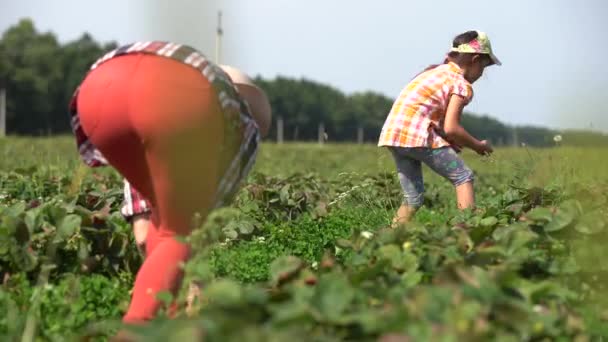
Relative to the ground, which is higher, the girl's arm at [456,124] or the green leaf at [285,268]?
the girl's arm at [456,124]

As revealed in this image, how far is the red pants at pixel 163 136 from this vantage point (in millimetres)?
2646

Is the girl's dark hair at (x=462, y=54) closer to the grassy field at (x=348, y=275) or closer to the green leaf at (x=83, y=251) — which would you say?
the grassy field at (x=348, y=275)

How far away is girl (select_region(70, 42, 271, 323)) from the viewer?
2.65 meters

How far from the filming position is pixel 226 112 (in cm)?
275

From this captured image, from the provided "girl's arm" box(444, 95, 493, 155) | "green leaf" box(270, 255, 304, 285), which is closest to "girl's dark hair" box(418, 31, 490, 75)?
"girl's arm" box(444, 95, 493, 155)

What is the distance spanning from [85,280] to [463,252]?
4.00 ft

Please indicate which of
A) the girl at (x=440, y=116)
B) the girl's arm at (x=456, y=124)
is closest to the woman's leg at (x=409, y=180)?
the girl at (x=440, y=116)

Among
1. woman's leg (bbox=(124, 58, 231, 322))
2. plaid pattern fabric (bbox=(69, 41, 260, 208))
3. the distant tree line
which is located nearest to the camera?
woman's leg (bbox=(124, 58, 231, 322))

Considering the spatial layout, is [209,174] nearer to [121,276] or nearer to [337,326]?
[121,276]

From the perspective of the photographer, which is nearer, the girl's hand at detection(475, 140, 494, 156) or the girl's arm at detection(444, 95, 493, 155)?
the girl's arm at detection(444, 95, 493, 155)

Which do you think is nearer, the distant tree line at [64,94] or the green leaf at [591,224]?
the green leaf at [591,224]

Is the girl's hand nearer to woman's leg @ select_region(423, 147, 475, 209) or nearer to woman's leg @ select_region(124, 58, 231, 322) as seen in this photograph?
woman's leg @ select_region(423, 147, 475, 209)

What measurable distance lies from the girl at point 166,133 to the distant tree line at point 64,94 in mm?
42887

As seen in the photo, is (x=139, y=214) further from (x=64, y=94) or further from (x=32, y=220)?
(x=64, y=94)
